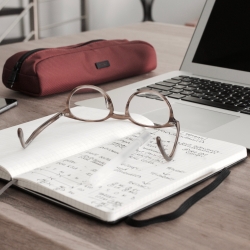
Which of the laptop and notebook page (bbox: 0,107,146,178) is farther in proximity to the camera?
the laptop

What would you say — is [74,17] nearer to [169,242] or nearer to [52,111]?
[52,111]

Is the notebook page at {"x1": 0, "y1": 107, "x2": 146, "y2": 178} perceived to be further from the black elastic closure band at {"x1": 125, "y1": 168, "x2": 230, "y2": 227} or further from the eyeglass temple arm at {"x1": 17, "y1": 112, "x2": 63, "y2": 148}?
the black elastic closure band at {"x1": 125, "y1": 168, "x2": 230, "y2": 227}

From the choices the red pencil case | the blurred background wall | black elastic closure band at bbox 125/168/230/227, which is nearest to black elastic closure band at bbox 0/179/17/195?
black elastic closure band at bbox 125/168/230/227

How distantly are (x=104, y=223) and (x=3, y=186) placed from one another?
159mm

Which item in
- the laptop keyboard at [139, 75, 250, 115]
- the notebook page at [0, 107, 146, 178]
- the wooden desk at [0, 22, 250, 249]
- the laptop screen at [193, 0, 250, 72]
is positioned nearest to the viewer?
the wooden desk at [0, 22, 250, 249]

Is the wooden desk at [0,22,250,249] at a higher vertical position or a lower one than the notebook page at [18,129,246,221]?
lower

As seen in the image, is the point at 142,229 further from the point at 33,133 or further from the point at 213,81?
the point at 213,81

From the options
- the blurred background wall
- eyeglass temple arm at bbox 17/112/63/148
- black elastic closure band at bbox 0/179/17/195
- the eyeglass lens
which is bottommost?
the blurred background wall

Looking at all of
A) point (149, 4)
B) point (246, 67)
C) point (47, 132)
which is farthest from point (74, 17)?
point (47, 132)

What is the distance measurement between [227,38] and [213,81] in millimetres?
124

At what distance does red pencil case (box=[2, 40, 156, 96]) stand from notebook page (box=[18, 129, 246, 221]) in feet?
1.14

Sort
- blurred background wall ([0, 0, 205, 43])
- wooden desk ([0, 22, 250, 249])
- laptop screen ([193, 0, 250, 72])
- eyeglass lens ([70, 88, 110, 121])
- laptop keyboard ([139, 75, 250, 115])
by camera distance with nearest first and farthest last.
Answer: wooden desk ([0, 22, 250, 249]), eyeglass lens ([70, 88, 110, 121]), laptop keyboard ([139, 75, 250, 115]), laptop screen ([193, 0, 250, 72]), blurred background wall ([0, 0, 205, 43])

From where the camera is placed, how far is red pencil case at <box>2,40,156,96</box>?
1.00 meters

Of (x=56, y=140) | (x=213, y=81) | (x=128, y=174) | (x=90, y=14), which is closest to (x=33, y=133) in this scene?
(x=56, y=140)
